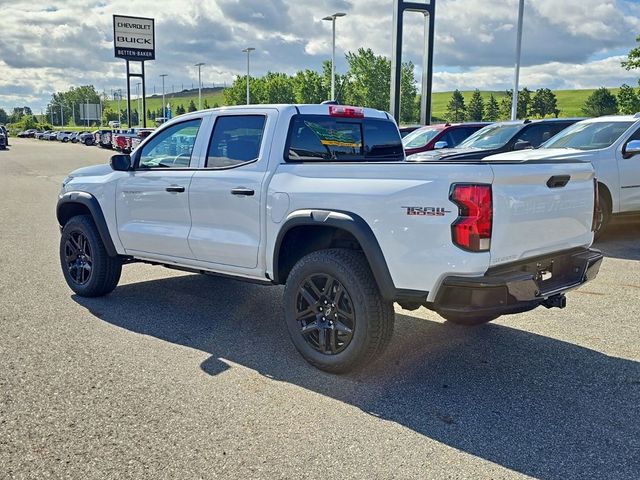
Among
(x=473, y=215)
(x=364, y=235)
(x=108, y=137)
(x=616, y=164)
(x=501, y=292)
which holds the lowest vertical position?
(x=501, y=292)

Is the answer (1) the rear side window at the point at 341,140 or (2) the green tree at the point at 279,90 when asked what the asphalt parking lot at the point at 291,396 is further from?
(2) the green tree at the point at 279,90

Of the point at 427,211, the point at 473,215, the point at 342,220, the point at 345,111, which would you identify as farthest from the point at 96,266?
the point at 473,215

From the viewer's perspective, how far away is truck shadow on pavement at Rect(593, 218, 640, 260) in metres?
8.51

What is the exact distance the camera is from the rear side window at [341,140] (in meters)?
4.85

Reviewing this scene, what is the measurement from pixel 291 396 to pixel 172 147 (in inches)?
107

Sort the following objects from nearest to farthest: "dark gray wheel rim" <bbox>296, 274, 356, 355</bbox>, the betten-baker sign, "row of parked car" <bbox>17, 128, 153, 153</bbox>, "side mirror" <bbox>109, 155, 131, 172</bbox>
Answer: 1. "dark gray wheel rim" <bbox>296, 274, 356, 355</bbox>
2. "side mirror" <bbox>109, 155, 131, 172</bbox>
3. "row of parked car" <bbox>17, 128, 153, 153</bbox>
4. the betten-baker sign

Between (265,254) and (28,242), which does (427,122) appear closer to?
(28,242)

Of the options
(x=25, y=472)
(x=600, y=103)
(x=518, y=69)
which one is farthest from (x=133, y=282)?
(x=600, y=103)

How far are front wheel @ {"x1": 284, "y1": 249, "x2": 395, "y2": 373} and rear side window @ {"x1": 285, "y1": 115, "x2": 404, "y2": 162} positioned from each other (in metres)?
0.96

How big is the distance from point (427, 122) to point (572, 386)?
21.1 metres

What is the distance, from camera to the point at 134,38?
60.5 metres

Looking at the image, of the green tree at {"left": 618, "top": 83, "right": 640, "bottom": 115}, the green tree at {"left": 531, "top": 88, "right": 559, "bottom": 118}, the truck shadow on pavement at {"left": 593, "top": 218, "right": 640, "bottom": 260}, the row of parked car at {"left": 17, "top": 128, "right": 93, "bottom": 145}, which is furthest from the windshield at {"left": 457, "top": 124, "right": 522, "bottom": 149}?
the green tree at {"left": 531, "top": 88, "right": 559, "bottom": 118}

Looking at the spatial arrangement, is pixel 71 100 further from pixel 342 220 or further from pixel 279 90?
pixel 342 220

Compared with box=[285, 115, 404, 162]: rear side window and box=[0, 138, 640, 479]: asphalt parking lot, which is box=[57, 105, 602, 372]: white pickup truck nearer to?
box=[285, 115, 404, 162]: rear side window
